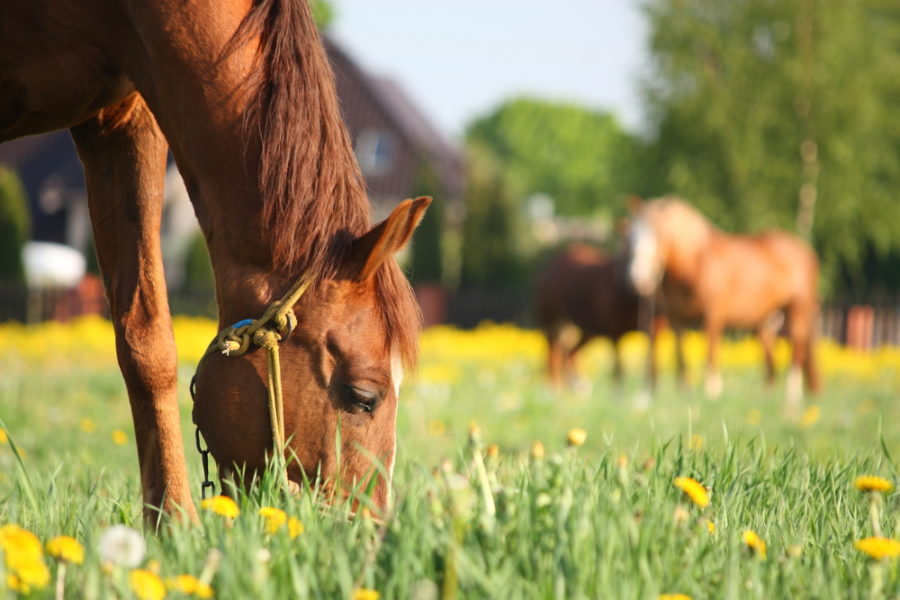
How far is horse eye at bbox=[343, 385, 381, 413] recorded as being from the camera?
2.42 meters

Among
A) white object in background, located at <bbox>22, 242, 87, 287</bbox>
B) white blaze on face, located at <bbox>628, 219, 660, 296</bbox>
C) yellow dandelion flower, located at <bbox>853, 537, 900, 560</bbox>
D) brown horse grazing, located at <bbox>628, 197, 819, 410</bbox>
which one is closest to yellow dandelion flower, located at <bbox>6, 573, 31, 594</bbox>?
yellow dandelion flower, located at <bbox>853, 537, 900, 560</bbox>

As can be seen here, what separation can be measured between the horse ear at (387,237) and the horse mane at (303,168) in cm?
5

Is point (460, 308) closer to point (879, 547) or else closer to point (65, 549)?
point (879, 547)

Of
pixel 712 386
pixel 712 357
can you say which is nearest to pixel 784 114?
pixel 712 357

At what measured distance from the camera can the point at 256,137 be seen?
2.50 meters

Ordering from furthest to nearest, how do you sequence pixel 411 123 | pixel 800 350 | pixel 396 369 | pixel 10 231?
pixel 411 123 → pixel 10 231 → pixel 800 350 → pixel 396 369

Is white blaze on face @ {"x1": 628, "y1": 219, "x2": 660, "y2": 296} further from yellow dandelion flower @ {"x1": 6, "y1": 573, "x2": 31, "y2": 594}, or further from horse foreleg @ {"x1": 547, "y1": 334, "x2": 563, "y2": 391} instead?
yellow dandelion flower @ {"x1": 6, "y1": 573, "x2": 31, "y2": 594}

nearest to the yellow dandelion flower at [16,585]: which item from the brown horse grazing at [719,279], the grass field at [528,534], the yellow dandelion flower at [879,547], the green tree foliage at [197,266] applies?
the grass field at [528,534]

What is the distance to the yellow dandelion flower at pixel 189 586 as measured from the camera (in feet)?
5.12

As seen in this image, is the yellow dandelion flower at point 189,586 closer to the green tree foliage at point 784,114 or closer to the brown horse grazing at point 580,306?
the brown horse grazing at point 580,306

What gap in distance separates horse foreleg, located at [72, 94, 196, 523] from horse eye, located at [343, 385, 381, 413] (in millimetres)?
567

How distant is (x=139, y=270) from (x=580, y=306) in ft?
30.7

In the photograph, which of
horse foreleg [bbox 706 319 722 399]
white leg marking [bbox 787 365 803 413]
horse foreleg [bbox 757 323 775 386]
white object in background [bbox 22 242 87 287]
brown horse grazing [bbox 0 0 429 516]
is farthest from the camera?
white object in background [bbox 22 242 87 287]

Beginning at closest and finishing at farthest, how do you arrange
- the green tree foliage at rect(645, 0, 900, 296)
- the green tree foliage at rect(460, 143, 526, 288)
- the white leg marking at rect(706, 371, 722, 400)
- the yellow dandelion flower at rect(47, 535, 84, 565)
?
the yellow dandelion flower at rect(47, 535, 84, 565), the white leg marking at rect(706, 371, 722, 400), the green tree foliage at rect(460, 143, 526, 288), the green tree foliage at rect(645, 0, 900, 296)
